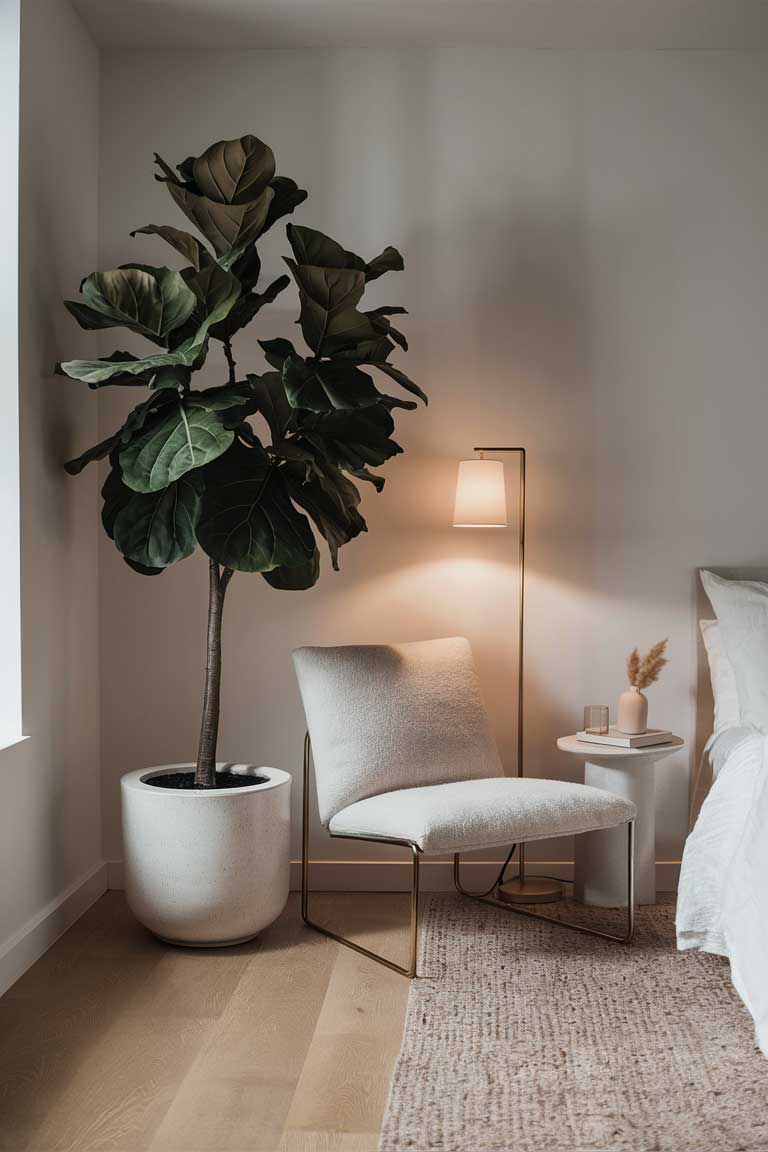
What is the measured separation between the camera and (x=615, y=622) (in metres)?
3.73

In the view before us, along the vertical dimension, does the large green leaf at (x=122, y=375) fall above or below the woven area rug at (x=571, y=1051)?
above

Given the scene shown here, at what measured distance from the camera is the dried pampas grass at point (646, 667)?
11.2ft

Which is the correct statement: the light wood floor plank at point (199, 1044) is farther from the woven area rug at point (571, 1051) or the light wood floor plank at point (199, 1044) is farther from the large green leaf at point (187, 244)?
the large green leaf at point (187, 244)

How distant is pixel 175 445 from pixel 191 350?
26 cm

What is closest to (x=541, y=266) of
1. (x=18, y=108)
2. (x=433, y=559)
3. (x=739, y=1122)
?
(x=433, y=559)

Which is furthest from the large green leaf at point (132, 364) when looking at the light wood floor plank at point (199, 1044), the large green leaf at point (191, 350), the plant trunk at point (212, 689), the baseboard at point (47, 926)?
the light wood floor plank at point (199, 1044)

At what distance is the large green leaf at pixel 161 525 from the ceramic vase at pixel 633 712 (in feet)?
4.78

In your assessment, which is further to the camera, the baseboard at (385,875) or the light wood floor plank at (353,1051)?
the baseboard at (385,875)

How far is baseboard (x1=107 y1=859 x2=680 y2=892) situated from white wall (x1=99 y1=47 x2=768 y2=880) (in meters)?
0.06

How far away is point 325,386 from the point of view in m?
2.89

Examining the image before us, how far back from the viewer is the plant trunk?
3.18m

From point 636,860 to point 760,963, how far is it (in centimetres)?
102

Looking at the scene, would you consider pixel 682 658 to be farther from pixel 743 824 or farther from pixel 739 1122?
pixel 739 1122

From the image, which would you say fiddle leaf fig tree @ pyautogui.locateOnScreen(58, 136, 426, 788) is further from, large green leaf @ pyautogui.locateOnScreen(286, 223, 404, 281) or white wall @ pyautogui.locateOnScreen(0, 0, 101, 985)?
white wall @ pyautogui.locateOnScreen(0, 0, 101, 985)
